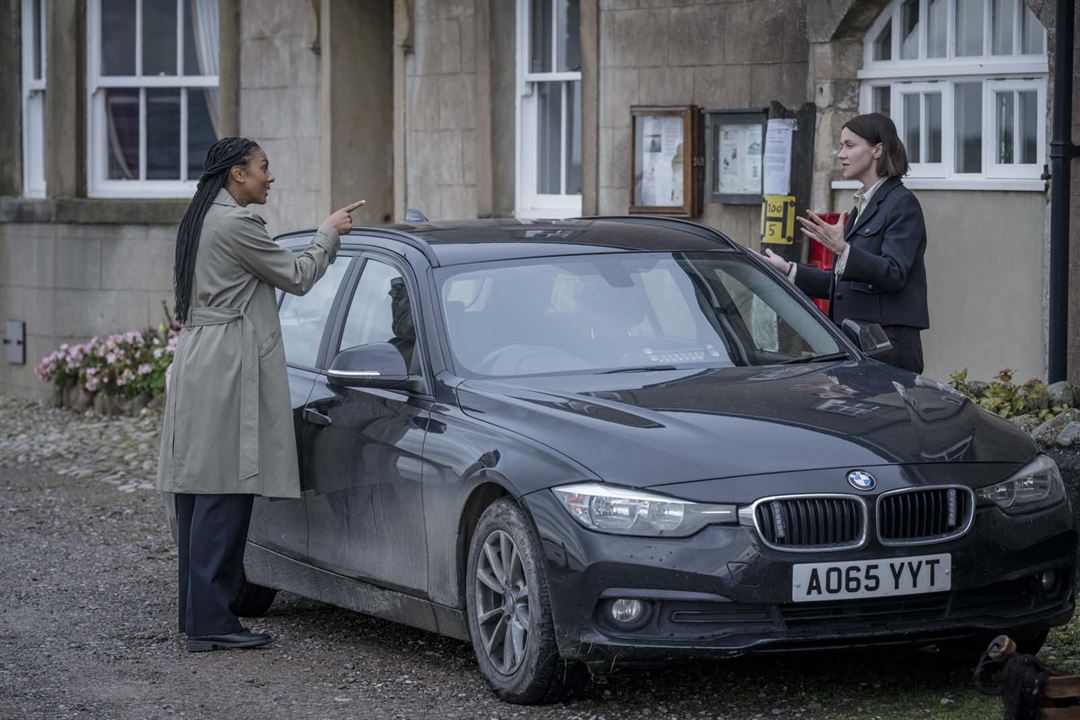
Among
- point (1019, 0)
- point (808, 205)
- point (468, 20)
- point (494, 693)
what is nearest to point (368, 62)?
point (468, 20)

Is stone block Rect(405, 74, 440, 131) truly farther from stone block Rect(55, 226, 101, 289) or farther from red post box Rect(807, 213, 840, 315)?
red post box Rect(807, 213, 840, 315)

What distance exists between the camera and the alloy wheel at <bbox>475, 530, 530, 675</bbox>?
6.11 metres

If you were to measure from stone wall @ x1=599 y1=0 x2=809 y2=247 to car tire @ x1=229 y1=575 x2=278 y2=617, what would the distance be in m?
5.52

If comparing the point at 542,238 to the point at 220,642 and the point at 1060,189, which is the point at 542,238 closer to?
the point at 220,642

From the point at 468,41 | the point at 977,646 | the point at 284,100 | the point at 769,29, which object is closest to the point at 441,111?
the point at 468,41

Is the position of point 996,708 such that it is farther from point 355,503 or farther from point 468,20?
point 468,20

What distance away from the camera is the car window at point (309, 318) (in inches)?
310

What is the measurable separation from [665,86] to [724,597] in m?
7.95

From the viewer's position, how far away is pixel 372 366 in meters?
6.88

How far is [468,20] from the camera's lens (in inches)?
577

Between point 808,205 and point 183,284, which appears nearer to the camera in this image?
point 183,284

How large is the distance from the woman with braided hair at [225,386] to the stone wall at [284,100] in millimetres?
8327

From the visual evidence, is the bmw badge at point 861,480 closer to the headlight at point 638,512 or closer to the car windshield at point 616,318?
the headlight at point 638,512

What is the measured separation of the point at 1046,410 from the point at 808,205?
309 centimetres
